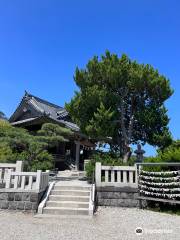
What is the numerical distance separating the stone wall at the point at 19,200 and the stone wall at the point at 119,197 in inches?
91.7

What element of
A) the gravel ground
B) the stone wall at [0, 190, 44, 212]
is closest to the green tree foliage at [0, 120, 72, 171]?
the stone wall at [0, 190, 44, 212]

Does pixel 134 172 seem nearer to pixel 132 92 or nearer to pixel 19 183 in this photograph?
pixel 19 183

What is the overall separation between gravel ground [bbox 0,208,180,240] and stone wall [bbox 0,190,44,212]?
0.33 metres

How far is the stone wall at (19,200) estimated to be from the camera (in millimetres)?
7762

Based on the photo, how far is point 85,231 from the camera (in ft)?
18.5

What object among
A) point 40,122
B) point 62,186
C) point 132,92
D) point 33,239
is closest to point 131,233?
point 33,239

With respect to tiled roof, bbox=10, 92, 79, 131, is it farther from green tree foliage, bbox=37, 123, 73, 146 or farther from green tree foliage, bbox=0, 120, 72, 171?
green tree foliage, bbox=0, 120, 72, 171

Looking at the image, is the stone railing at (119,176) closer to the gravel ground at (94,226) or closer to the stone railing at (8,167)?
the gravel ground at (94,226)

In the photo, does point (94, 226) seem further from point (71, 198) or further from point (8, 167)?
point (8, 167)

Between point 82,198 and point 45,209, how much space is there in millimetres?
1368

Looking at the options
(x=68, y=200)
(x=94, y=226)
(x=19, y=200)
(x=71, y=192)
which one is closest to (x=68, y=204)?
(x=68, y=200)

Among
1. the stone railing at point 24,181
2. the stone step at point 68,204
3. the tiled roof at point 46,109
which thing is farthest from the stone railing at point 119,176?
the tiled roof at point 46,109

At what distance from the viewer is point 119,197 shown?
866cm

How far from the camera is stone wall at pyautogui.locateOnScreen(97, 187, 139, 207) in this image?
8.61 metres
